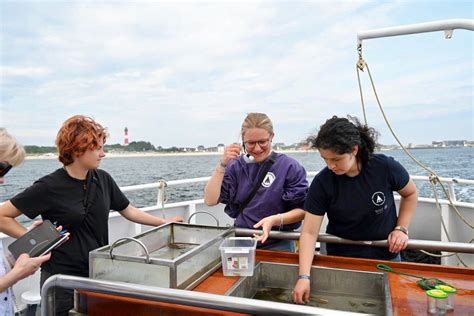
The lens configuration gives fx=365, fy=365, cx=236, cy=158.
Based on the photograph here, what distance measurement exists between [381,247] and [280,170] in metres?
0.66

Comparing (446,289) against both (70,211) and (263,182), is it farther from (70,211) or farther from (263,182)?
(70,211)

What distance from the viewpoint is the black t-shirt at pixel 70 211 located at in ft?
5.46

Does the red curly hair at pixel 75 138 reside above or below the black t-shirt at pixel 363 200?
above

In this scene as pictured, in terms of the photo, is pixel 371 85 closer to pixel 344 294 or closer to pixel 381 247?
pixel 381 247

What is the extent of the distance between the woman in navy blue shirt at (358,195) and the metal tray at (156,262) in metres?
0.43

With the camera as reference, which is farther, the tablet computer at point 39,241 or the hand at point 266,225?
the hand at point 266,225

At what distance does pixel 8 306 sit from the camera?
155cm

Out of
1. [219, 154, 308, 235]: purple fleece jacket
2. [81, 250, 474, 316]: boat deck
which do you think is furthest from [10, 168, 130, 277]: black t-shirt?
[219, 154, 308, 235]: purple fleece jacket

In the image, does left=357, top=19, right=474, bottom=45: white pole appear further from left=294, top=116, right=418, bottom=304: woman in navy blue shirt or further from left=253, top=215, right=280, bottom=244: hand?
left=253, top=215, right=280, bottom=244: hand

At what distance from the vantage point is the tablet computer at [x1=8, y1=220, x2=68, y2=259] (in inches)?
58.2

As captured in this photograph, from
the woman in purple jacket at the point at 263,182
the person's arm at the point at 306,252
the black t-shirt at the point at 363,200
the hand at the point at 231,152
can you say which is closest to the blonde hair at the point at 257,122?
the woman in purple jacket at the point at 263,182

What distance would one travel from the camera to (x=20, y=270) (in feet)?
4.62

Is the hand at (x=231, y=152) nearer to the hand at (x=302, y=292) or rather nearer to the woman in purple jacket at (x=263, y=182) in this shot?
the woman in purple jacket at (x=263, y=182)

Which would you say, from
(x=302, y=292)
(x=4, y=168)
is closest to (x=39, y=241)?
(x=4, y=168)
